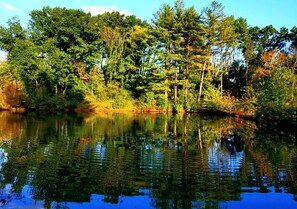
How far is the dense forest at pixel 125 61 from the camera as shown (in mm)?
46969

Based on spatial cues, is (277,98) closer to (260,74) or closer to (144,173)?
(144,173)

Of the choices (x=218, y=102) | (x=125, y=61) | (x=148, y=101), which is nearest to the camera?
(x=218, y=102)

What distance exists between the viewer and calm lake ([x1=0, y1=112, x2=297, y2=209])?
8258 millimetres

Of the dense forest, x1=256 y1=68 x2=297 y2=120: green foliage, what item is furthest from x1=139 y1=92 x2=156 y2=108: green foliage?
x1=256 y1=68 x2=297 y2=120: green foliage

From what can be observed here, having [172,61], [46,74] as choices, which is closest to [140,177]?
[172,61]

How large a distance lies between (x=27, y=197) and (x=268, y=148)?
12.4 metres

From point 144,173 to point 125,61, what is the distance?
4276cm

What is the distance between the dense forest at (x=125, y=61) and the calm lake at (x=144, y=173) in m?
28.0

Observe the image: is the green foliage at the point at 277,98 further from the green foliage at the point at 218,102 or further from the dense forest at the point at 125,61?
the dense forest at the point at 125,61

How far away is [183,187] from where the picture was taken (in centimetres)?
938

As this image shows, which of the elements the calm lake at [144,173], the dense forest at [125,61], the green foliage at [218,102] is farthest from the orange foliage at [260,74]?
the calm lake at [144,173]

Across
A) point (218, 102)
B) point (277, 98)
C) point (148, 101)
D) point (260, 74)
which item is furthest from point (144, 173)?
point (260, 74)

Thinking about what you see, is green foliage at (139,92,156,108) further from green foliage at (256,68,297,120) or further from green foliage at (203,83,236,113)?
green foliage at (256,68,297,120)

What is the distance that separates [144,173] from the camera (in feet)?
36.0
